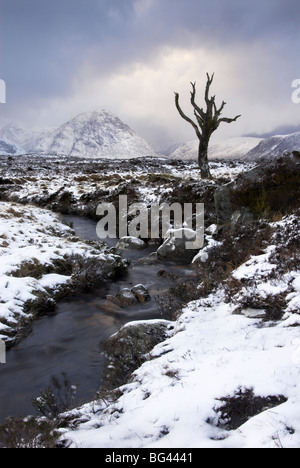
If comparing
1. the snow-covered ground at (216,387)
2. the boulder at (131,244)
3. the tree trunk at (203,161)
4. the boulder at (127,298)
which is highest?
the tree trunk at (203,161)

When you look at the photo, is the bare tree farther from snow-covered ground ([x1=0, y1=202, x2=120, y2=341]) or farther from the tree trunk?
snow-covered ground ([x1=0, y1=202, x2=120, y2=341])

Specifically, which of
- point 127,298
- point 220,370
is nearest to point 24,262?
point 127,298

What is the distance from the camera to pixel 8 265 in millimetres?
7906

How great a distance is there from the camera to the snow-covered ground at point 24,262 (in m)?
6.54

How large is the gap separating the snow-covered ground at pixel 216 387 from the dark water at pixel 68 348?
107cm

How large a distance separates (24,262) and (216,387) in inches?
261

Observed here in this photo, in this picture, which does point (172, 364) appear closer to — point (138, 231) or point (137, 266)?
point (137, 266)

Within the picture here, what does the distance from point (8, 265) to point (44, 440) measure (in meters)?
5.82

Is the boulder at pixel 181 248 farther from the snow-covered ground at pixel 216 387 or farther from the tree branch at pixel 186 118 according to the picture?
the tree branch at pixel 186 118

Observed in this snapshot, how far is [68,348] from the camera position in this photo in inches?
231

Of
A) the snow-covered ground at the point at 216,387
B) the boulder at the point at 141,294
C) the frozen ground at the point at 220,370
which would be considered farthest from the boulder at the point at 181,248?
the snow-covered ground at the point at 216,387

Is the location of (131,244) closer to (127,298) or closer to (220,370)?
(127,298)
